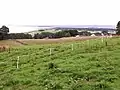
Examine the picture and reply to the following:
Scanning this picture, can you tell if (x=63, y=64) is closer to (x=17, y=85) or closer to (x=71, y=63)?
(x=71, y=63)

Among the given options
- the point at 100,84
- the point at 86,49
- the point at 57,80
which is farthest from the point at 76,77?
the point at 86,49

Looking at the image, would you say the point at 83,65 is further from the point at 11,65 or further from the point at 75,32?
the point at 75,32

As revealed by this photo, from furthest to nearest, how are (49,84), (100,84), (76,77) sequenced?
(76,77) → (49,84) → (100,84)

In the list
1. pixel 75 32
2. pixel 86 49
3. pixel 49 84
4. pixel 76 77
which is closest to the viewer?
pixel 49 84

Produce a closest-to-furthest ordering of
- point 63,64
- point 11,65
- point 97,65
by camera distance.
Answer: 1. point 97,65
2. point 63,64
3. point 11,65

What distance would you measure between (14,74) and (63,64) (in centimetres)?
373

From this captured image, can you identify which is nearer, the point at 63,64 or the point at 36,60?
the point at 63,64

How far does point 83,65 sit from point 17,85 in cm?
538

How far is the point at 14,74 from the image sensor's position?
19.7m

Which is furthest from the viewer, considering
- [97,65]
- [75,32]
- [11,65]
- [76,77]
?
[75,32]

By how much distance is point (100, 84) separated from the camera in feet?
48.0

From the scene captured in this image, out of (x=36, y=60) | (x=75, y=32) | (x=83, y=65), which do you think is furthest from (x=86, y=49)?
(x=75, y=32)

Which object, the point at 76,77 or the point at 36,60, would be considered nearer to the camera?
the point at 76,77

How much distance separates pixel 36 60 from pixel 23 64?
1.65m
